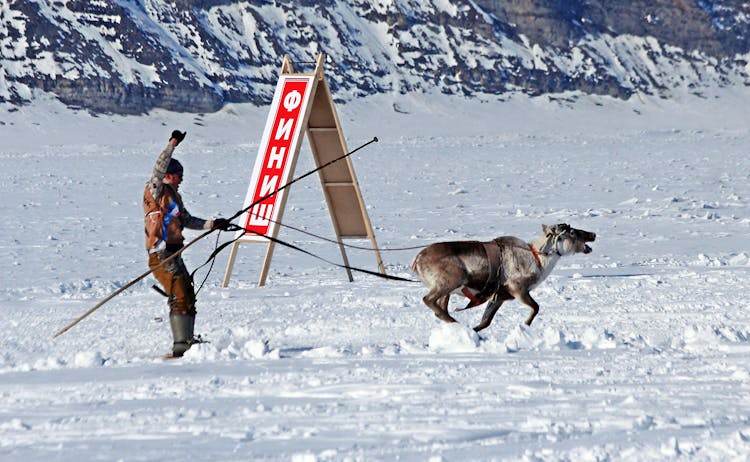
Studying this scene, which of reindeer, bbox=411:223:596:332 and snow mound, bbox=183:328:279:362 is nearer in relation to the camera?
snow mound, bbox=183:328:279:362

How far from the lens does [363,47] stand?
90438 mm

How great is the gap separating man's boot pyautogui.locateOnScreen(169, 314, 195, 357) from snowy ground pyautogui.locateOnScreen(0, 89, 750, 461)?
0.74ft

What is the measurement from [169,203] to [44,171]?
24.7 metres

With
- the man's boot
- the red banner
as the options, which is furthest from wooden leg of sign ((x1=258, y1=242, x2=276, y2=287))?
the man's boot

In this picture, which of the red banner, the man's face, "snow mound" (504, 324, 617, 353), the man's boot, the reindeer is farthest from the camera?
the red banner

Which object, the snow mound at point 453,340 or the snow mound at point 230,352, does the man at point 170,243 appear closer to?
the snow mound at point 230,352

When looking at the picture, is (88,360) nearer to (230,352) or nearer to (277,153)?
(230,352)

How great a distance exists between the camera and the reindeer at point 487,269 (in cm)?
793

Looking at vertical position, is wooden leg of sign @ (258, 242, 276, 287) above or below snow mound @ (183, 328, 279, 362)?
below

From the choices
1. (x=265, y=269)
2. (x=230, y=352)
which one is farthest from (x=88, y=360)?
(x=265, y=269)

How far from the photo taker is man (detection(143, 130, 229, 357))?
7066mm

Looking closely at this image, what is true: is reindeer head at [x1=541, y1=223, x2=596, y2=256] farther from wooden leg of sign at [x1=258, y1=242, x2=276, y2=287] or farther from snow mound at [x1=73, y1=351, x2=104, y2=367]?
wooden leg of sign at [x1=258, y1=242, x2=276, y2=287]

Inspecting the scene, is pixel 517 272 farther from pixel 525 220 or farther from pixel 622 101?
pixel 622 101

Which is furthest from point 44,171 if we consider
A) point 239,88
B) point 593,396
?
point 239,88
